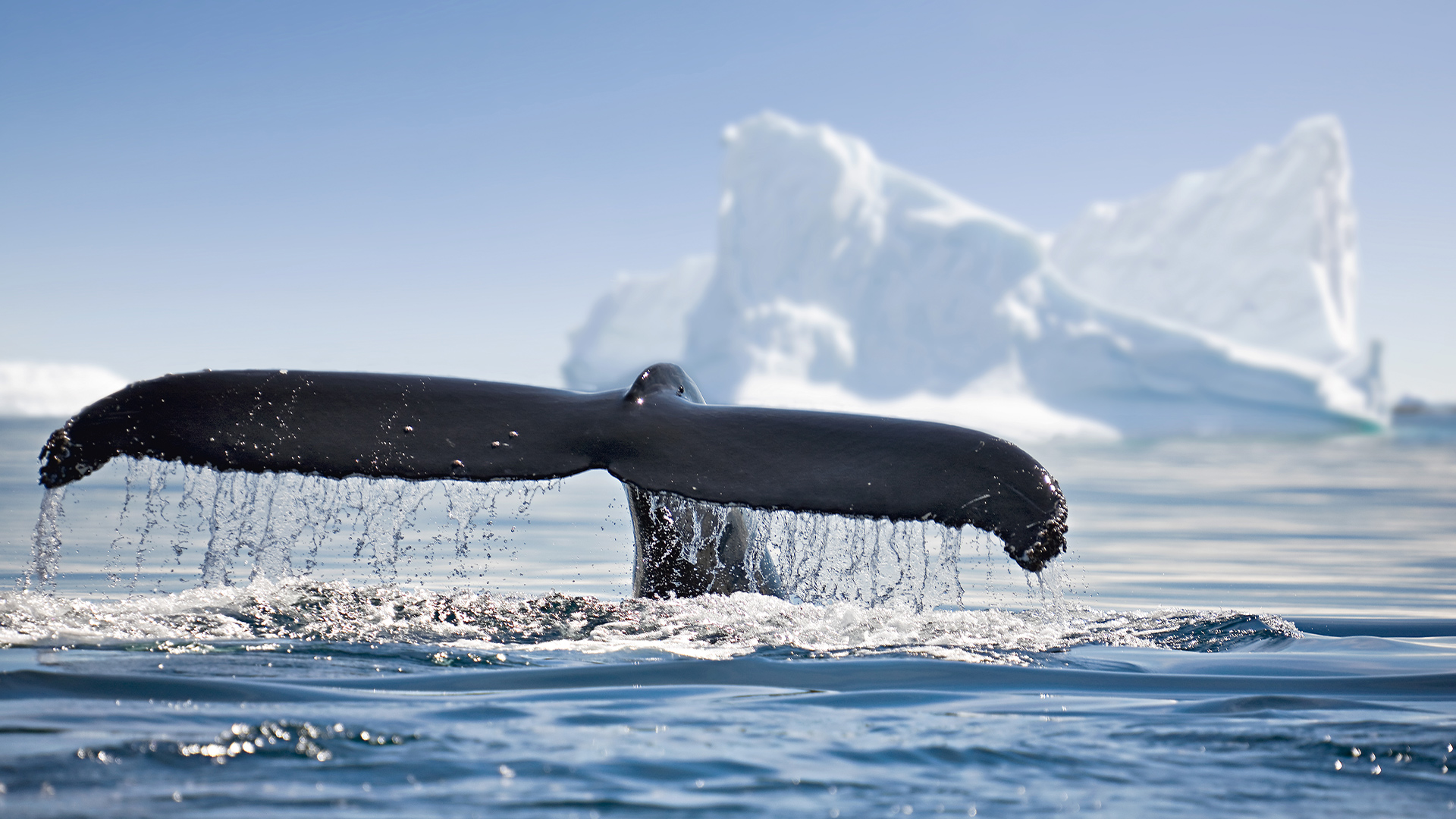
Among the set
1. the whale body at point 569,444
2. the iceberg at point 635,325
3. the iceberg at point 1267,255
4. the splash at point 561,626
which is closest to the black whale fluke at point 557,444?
the whale body at point 569,444

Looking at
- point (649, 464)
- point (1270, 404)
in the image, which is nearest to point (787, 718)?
point (649, 464)

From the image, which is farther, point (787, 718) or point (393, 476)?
point (393, 476)

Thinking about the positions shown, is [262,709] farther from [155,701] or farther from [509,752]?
[509,752]

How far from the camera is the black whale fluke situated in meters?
3.86

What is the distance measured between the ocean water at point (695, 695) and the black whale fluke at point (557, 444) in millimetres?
197

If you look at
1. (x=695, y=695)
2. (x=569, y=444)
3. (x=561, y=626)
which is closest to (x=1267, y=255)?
(x=561, y=626)

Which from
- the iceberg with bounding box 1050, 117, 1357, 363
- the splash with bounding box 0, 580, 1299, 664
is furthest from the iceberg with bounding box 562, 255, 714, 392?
the splash with bounding box 0, 580, 1299, 664

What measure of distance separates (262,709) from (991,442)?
2.17 metres

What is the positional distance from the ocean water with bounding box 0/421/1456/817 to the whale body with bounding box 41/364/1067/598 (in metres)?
0.20

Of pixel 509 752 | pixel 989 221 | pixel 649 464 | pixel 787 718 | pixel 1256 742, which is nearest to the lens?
pixel 509 752

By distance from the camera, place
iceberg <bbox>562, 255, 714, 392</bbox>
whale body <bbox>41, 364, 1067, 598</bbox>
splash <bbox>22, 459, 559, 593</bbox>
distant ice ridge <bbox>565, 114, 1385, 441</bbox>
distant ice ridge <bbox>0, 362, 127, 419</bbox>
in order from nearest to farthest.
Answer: whale body <bbox>41, 364, 1067, 598</bbox> < splash <bbox>22, 459, 559, 593</bbox> < distant ice ridge <bbox>565, 114, 1385, 441</bbox> < iceberg <bbox>562, 255, 714, 392</bbox> < distant ice ridge <bbox>0, 362, 127, 419</bbox>

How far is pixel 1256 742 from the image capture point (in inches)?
131

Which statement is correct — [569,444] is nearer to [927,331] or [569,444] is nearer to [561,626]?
[561,626]

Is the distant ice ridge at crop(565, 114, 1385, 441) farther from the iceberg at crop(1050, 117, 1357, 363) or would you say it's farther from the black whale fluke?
the black whale fluke
